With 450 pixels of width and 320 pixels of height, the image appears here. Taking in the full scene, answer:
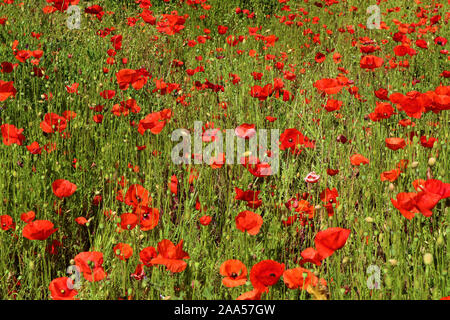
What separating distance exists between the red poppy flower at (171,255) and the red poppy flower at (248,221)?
205 mm

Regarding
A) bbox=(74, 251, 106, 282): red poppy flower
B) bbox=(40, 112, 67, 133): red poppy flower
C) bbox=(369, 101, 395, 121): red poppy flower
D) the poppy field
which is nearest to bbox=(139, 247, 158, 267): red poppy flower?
the poppy field

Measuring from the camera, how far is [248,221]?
4.42 ft

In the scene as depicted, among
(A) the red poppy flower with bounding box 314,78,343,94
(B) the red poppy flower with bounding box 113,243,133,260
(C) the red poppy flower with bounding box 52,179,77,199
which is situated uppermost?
(A) the red poppy flower with bounding box 314,78,343,94

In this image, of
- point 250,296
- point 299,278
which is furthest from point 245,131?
point 250,296

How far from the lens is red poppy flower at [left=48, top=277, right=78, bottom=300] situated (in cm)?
119

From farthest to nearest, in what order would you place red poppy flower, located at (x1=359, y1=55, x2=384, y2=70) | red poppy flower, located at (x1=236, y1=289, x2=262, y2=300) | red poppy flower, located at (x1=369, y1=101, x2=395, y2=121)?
1. red poppy flower, located at (x1=359, y1=55, x2=384, y2=70)
2. red poppy flower, located at (x1=369, y1=101, x2=395, y2=121)
3. red poppy flower, located at (x1=236, y1=289, x2=262, y2=300)

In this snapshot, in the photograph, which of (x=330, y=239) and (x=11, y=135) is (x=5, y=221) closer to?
(x=11, y=135)

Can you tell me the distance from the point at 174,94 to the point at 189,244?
169 centimetres

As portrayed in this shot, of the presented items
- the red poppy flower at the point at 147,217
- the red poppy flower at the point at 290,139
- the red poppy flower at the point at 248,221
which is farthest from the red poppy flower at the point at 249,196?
the red poppy flower at the point at 290,139

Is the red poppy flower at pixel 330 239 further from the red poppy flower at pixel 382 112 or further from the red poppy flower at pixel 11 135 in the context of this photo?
the red poppy flower at pixel 11 135

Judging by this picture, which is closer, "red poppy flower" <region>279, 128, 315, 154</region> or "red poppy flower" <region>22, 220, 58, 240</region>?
"red poppy flower" <region>22, 220, 58, 240</region>

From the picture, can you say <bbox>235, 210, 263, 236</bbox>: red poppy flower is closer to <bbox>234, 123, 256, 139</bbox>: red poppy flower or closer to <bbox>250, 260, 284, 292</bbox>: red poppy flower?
<bbox>250, 260, 284, 292</bbox>: red poppy flower

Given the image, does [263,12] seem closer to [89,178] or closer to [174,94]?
[174,94]

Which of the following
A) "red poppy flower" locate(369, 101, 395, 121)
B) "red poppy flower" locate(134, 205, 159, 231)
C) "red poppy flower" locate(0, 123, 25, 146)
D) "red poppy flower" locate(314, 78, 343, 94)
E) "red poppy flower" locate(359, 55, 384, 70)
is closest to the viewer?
"red poppy flower" locate(134, 205, 159, 231)
